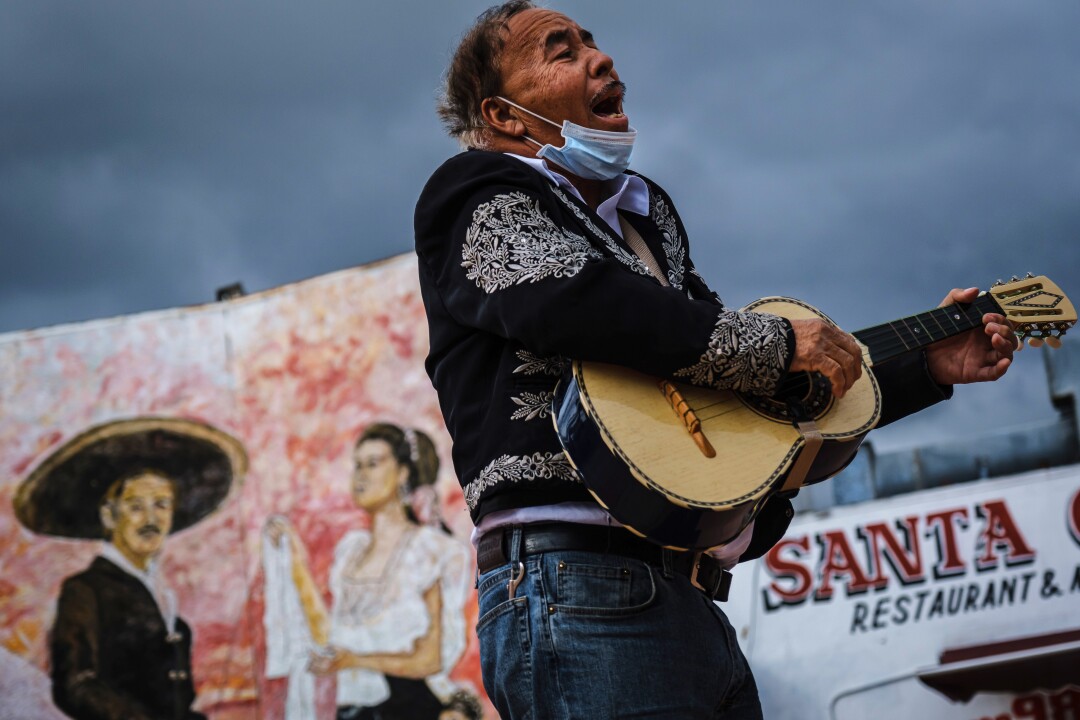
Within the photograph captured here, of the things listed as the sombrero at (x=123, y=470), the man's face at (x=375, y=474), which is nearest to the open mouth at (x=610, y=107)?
the man's face at (x=375, y=474)

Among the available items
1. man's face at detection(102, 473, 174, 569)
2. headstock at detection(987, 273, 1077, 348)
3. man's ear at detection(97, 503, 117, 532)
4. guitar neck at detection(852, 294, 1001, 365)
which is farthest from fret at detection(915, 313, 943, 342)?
man's ear at detection(97, 503, 117, 532)

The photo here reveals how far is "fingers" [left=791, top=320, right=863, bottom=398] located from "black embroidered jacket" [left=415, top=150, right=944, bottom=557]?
0.10ft

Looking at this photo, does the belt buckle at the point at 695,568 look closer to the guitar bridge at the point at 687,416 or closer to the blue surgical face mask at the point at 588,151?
the guitar bridge at the point at 687,416

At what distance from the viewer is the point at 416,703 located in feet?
30.6

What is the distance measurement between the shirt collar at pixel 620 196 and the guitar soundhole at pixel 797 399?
48 cm

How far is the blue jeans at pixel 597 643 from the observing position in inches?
78.0

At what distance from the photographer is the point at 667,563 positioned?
83.8 inches

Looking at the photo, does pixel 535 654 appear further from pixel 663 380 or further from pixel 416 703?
pixel 416 703

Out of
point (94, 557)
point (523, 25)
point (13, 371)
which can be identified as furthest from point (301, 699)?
point (523, 25)

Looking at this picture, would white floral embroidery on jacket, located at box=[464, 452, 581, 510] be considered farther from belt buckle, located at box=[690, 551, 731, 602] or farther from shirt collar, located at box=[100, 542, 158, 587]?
shirt collar, located at box=[100, 542, 158, 587]

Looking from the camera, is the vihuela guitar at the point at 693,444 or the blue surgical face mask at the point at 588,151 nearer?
the vihuela guitar at the point at 693,444

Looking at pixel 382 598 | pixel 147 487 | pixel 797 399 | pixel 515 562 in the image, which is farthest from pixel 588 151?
pixel 147 487

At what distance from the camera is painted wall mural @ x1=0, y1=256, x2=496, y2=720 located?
957 cm

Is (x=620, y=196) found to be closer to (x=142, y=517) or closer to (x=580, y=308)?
(x=580, y=308)
